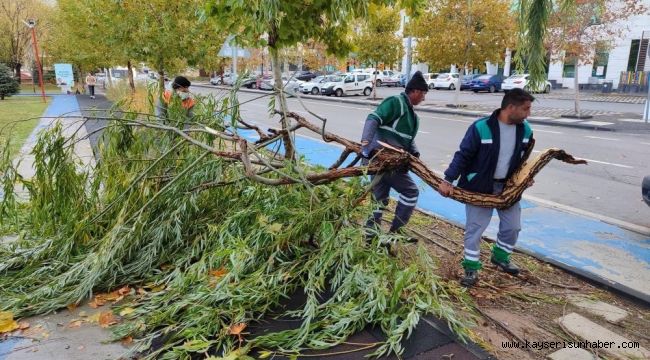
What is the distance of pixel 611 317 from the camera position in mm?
3641

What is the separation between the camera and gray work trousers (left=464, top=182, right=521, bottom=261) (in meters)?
4.03

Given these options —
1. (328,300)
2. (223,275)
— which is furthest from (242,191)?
(328,300)

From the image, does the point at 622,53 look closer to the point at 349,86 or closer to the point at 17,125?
the point at 349,86

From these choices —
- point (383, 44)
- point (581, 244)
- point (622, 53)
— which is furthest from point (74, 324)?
point (622, 53)

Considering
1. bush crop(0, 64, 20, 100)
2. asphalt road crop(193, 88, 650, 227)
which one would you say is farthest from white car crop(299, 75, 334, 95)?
bush crop(0, 64, 20, 100)

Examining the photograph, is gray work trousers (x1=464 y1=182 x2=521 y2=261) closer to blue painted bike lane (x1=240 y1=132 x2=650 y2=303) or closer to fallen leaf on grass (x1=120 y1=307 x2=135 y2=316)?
blue painted bike lane (x1=240 y1=132 x2=650 y2=303)

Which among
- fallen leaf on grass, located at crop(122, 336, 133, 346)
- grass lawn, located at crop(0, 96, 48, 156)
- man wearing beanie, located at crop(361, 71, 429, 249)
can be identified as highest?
man wearing beanie, located at crop(361, 71, 429, 249)

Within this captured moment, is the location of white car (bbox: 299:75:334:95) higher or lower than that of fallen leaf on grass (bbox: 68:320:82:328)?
higher

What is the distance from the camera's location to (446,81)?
132 ft

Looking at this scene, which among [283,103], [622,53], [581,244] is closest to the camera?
[283,103]

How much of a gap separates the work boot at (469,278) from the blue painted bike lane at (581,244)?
1059 millimetres

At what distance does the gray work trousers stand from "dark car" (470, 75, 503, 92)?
34.4 meters

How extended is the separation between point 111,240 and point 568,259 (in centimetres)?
438

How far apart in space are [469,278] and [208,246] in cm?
225
